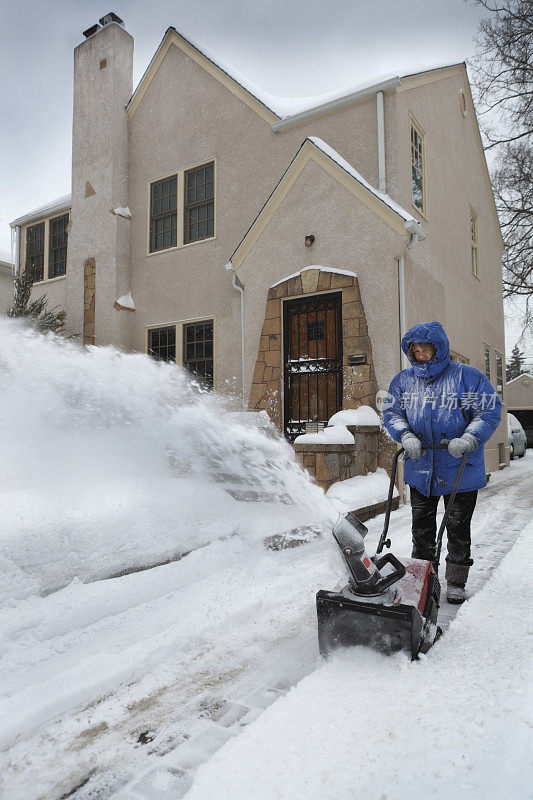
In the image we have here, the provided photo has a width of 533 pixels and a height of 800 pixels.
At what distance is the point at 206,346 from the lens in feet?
34.6

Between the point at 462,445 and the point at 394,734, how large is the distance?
165cm

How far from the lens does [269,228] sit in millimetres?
8719

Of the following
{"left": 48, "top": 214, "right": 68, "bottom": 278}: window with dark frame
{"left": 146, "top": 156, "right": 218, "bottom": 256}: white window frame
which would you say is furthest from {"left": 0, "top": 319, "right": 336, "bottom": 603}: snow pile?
{"left": 48, "top": 214, "right": 68, "bottom": 278}: window with dark frame

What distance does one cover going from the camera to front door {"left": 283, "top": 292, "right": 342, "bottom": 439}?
8273mm

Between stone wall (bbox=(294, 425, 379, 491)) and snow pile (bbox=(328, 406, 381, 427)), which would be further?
snow pile (bbox=(328, 406, 381, 427))

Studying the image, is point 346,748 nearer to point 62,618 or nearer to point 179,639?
point 179,639

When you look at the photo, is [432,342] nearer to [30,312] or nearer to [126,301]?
[126,301]

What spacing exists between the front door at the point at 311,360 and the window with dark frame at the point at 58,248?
788 cm

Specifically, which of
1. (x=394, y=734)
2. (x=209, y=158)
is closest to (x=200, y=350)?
(x=209, y=158)

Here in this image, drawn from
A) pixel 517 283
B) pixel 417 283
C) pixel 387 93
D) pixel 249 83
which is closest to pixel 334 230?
pixel 417 283

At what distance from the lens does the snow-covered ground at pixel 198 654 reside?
6.07ft

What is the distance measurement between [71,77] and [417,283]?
10.4m

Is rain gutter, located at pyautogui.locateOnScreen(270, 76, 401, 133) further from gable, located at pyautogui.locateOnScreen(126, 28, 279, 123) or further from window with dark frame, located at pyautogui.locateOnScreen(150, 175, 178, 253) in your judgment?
Result: window with dark frame, located at pyautogui.locateOnScreen(150, 175, 178, 253)

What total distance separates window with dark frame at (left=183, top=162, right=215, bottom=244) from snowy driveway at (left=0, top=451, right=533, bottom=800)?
26.6 feet
